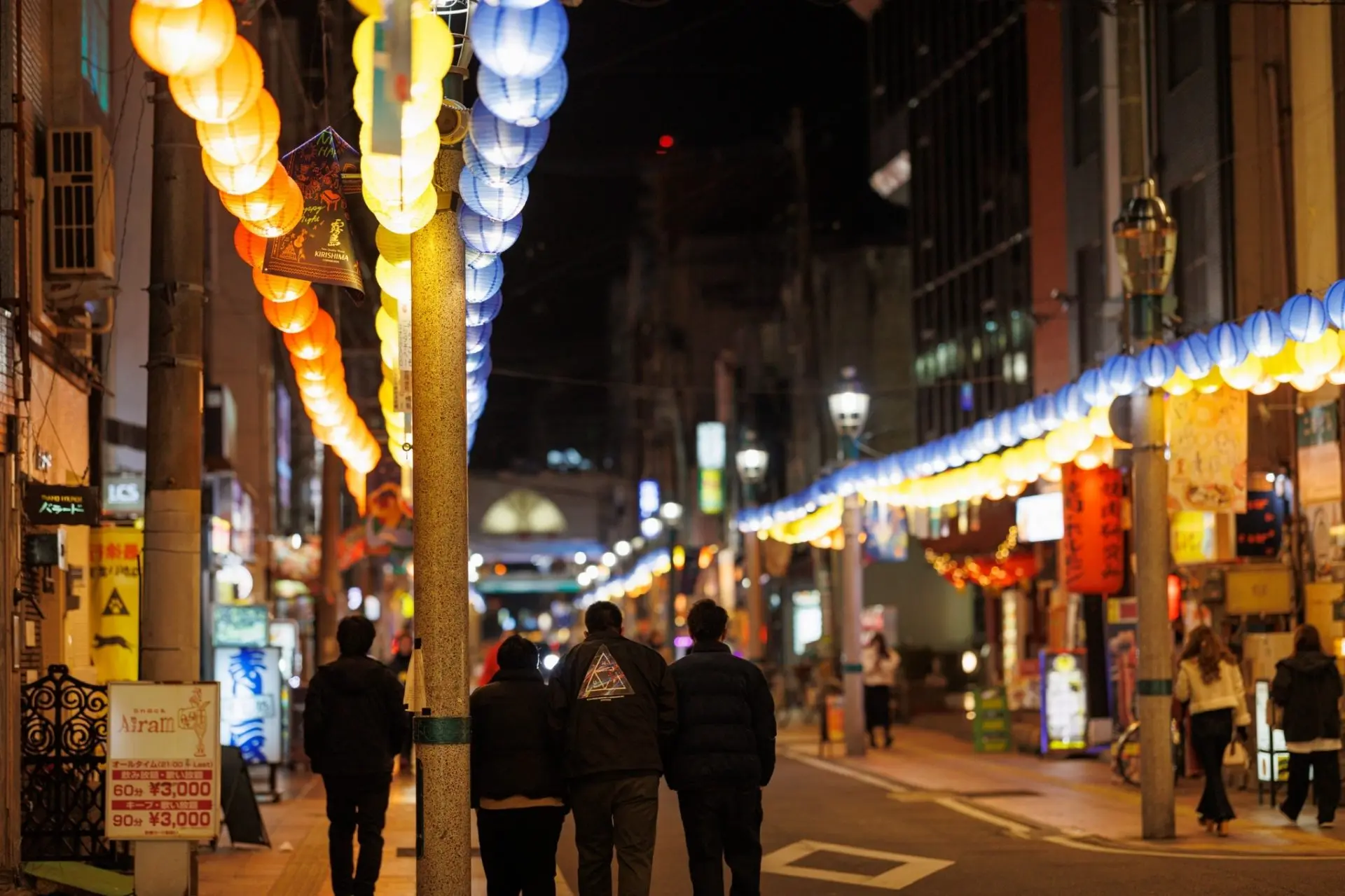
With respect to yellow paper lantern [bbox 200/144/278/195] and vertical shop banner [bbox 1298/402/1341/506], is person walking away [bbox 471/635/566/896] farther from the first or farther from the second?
vertical shop banner [bbox 1298/402/1341/506]

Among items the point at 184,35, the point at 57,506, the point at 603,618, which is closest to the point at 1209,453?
the point at 603,618

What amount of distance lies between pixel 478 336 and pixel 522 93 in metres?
8.01

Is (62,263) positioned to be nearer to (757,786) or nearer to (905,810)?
(757,786)

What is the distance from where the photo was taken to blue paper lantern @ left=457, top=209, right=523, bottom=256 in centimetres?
1298

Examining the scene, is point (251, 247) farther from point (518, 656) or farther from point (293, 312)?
point (518, 656)

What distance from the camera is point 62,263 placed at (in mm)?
17141

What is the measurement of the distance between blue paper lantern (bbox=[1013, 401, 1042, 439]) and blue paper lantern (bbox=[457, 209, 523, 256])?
11005mm

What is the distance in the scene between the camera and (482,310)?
56.3ft

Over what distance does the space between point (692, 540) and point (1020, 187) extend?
35.6 m

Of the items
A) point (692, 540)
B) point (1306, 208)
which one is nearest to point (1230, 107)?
point (1306, 208)

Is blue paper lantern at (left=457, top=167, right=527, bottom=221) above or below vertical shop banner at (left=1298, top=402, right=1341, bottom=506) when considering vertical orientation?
above

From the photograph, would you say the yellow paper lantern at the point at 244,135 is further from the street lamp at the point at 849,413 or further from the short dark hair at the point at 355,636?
the street lamp at the point at 849,413

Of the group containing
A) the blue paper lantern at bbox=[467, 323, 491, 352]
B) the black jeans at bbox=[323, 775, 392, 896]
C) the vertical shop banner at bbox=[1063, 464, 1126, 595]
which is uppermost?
the blue paper lantern at bbox=[467, 323, 491, 352]

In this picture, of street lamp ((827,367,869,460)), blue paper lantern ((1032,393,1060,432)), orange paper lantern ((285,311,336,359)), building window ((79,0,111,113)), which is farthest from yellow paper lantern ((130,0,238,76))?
street lamp ((827,367,869,460))
